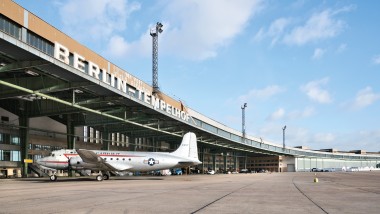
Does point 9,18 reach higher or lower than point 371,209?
higher

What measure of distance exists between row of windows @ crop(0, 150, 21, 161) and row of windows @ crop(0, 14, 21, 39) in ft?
75.8

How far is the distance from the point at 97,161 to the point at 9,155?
20.0m

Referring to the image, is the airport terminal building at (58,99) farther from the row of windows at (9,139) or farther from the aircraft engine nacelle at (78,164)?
the aircraft engine nacelle at (78,164)

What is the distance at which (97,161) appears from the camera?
146ft

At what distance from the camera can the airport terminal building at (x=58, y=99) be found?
3612 centimetres

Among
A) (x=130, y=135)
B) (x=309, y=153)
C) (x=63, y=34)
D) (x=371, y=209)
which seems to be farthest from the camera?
(x=309, y=153)

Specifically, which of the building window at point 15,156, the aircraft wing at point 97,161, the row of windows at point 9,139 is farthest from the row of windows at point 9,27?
the building window at point 15,156

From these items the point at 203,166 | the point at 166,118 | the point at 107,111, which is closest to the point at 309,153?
the point at 203,166

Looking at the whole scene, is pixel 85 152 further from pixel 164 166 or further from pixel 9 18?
pixel 9 18

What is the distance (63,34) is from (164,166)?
21369 millimetres

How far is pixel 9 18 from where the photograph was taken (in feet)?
123

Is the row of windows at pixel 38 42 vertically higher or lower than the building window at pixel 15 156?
higher

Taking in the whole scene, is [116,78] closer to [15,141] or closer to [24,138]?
[24,138]

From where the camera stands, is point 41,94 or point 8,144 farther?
point 8,144
